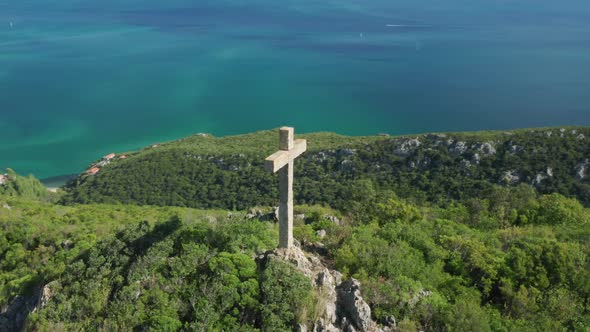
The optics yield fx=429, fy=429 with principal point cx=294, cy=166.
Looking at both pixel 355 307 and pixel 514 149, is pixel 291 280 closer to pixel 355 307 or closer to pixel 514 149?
pixel 355 307

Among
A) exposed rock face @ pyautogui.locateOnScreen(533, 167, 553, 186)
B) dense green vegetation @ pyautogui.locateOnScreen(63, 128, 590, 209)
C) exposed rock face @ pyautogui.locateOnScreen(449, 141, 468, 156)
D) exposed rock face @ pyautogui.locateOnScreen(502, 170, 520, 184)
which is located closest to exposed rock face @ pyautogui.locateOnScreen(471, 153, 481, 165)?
dense green vegetation @ pyautogui.locateOnScreen(63, 128, 590, 209)

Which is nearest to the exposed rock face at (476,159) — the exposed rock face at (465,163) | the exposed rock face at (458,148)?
the exposed rock face at (465,163)

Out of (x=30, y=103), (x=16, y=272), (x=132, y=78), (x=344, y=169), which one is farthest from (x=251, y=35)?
(x=16, y=272)

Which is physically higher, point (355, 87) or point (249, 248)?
point (249, 248)

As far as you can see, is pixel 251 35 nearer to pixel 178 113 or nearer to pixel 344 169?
pixel 178 113

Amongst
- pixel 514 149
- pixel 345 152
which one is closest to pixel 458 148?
pixel 514 149

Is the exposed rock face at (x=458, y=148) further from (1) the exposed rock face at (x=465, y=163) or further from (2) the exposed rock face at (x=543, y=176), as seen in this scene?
(2) the exposed rock face at (x=543, y=176)

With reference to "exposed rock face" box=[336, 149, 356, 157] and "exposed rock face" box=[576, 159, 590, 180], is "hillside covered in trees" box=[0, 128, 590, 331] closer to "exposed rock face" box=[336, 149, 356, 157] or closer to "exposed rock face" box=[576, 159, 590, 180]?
"exposed rock face" box=[576, 159, 590, 180]

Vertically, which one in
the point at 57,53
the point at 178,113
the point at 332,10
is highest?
the point at 332,10
